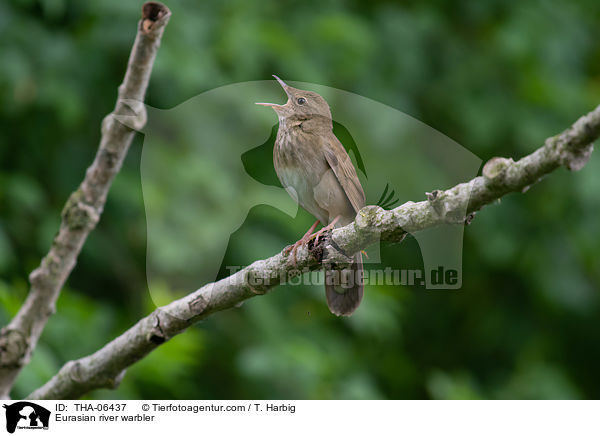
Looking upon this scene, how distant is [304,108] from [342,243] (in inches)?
29.3

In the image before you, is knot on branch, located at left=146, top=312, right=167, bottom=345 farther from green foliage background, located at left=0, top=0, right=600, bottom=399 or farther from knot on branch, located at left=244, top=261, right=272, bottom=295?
green foliage background, located at left=0, top=0, right=600, bottom=399

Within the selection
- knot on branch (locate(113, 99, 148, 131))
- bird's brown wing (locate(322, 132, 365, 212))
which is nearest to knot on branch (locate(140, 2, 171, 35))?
knot on branch (locate(113, 99, 148, 131))

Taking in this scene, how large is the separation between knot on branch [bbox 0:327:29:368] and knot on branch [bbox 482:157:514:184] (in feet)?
5.70

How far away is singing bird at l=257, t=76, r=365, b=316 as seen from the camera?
2.23 m

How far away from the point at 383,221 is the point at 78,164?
2823 mm

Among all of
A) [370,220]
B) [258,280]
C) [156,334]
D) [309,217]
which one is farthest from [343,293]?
[370,220]

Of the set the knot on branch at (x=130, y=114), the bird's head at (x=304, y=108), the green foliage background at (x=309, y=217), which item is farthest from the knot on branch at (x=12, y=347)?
the bird's head at (x=304, y=108)

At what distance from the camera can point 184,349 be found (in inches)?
134

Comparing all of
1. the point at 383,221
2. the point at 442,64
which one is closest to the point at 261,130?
the point at 383,221

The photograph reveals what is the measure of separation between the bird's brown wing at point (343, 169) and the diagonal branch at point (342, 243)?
0.41m

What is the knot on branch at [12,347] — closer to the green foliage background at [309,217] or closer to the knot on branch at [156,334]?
the green foliage background at [309,217]

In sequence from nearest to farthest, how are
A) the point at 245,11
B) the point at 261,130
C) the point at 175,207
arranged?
the point at 261,130
the point at 175,207
the point at 245,11

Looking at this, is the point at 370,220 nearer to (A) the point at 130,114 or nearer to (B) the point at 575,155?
(B) the point at 575,155
